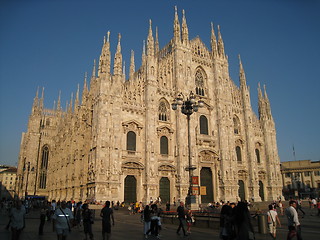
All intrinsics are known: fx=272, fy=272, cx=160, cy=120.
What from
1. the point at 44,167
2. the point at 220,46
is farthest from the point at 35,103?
the point at 220,46

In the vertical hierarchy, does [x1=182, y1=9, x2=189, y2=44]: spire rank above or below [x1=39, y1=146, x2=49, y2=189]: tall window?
above

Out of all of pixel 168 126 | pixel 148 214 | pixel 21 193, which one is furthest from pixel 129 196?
pixel 21 193

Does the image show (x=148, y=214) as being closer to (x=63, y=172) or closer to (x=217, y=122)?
(x=217, y=122)

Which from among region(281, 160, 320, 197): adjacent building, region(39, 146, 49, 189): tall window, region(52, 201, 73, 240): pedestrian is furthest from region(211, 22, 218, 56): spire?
region(39, 146, 49, 189): tall window

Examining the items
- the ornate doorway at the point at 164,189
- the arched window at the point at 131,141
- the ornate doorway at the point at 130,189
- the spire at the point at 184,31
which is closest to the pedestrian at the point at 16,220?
the ornate doorway at the point at 130,189

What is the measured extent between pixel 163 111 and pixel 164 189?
9.87m

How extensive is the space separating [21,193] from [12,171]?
5487 cm

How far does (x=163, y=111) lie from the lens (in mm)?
35469

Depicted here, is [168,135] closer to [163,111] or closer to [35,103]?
[163,111]

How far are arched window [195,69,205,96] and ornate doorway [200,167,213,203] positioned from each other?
36.4 feet

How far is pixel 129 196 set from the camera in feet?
98.7

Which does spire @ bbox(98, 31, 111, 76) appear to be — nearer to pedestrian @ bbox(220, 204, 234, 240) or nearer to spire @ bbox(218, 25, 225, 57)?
spire @ bbox(218, 25, 225, 57)

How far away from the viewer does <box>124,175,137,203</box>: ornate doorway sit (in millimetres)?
29969

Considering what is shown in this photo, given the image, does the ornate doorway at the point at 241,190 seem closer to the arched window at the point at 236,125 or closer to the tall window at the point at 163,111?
the arched window at the point at 236,125
